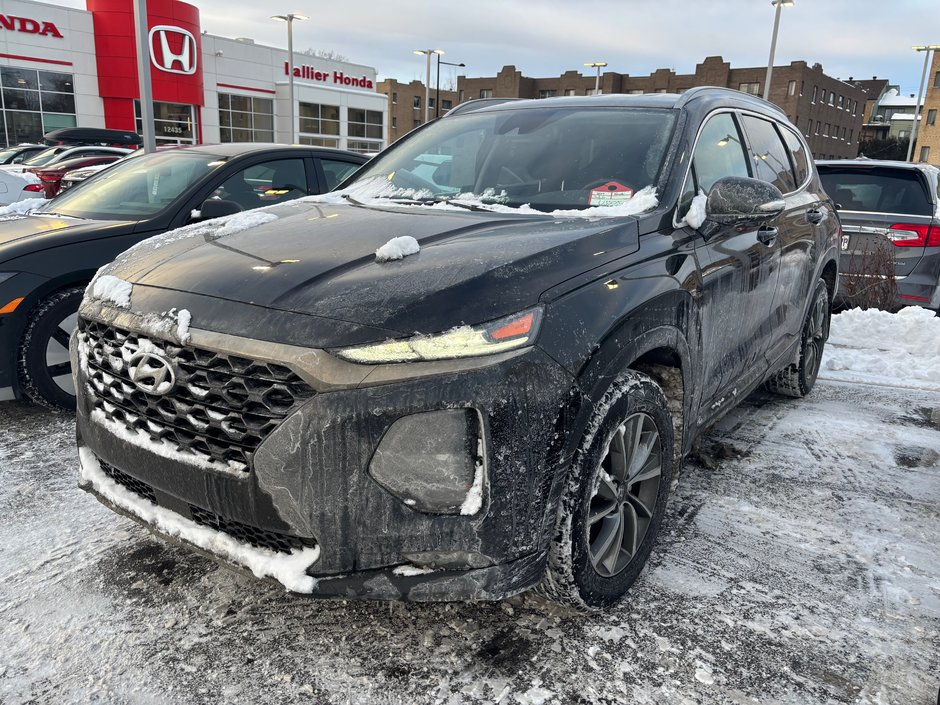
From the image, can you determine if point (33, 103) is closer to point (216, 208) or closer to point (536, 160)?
point (216, 208)

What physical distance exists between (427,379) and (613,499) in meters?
0.89

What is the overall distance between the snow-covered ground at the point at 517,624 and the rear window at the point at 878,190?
4.45 metres

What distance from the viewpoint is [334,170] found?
19.7ft

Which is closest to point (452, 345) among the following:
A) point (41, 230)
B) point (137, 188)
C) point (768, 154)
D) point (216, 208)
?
point (768, 154)

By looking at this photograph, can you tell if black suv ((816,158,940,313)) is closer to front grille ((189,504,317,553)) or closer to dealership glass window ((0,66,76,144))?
front grille ((189,504,317,553))

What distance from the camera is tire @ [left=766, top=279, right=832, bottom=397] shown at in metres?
4.87

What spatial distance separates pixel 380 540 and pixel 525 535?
41 cm

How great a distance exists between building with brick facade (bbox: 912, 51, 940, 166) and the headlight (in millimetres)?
68984

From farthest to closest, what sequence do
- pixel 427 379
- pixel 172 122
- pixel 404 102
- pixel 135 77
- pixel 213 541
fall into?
pixel 404 102 < pixel 172 122 < pixel 135 77 < pixel 213 541 < pixel 427 379

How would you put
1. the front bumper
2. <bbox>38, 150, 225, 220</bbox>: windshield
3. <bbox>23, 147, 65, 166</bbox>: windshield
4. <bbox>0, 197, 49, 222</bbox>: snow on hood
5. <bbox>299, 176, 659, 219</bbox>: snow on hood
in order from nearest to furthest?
1. the front bumper
2. <bbox>299, 176, 659, 219</bbox>: snow on hood
3. <bbox>38, 150, 225, 220</bbox>: windshield
4. <bbox>0, 197, 49, 222</bbox>: snow on hood
5. <bbox>23, 147, 65, 166</bbox>: windshield

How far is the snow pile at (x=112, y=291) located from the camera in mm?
2340

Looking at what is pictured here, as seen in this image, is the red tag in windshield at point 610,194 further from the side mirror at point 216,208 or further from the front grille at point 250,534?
the side mirror at point 216,208

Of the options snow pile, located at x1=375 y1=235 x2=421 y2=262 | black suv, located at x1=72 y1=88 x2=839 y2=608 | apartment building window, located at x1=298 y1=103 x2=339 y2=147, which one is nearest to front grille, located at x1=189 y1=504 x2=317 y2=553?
black suv, located at x1=72 y1=88 x2=839 y2=608

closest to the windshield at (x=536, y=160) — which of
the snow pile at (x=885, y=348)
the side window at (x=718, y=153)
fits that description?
the side window at (x=718, y=153)
